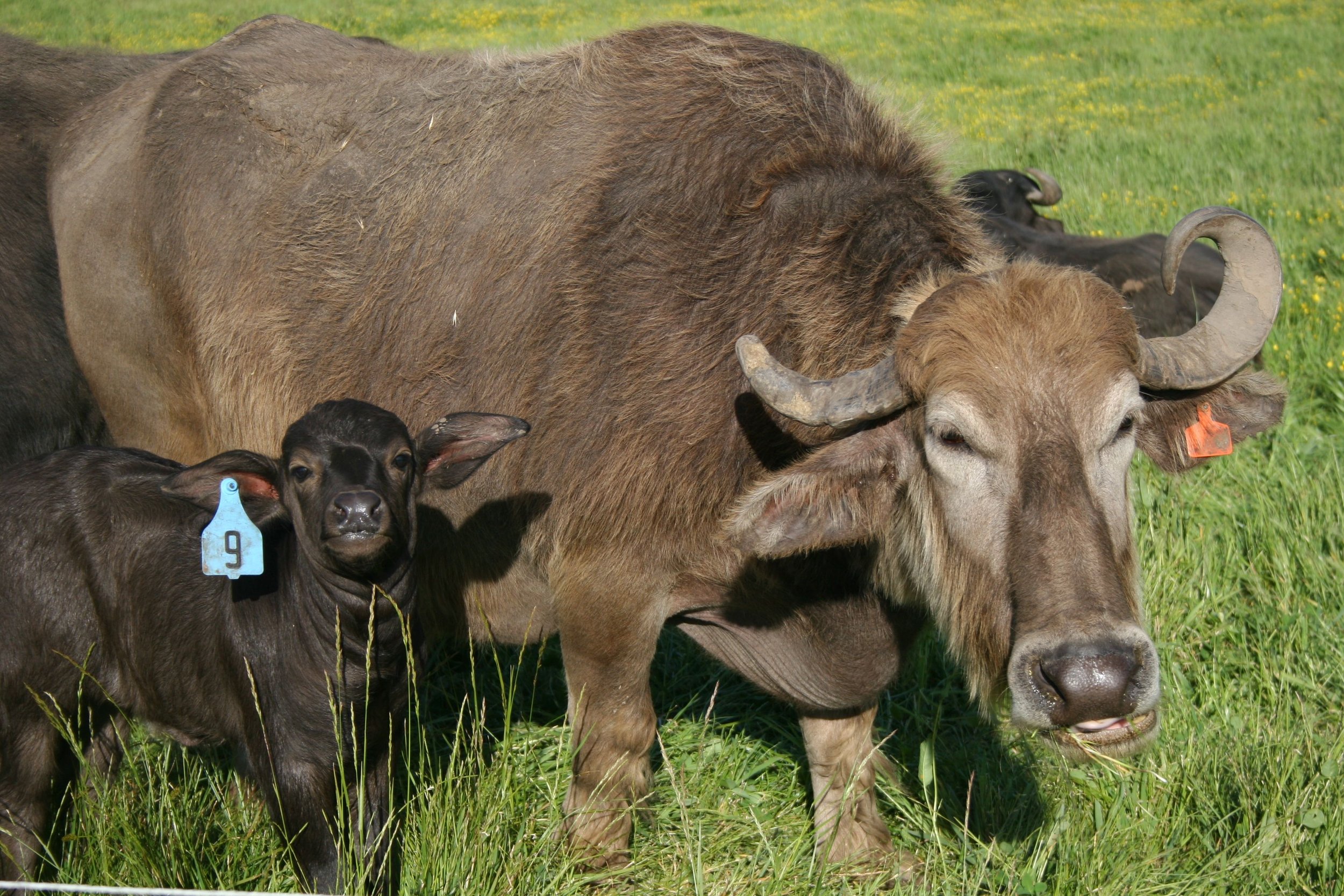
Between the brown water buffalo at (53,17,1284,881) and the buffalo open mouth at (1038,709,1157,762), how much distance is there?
13 mm

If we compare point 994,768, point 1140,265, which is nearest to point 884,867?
point 994,768

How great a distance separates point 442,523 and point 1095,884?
8.26 feet

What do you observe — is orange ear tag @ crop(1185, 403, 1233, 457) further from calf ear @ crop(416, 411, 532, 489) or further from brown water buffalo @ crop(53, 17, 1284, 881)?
calf ear @ crop(416, 411, 532, 489)

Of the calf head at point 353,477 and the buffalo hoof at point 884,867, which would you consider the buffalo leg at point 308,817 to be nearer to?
the calf head at point 353,477

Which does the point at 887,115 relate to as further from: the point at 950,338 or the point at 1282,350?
the point at 1282,350

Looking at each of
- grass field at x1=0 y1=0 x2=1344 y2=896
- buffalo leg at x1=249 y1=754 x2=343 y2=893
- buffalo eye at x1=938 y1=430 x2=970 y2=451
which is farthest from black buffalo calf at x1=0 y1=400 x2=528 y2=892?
buffalo eye at x1=938 y1=430 x2=970 y2=451

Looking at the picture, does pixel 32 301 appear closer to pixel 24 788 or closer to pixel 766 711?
pixel 24 788

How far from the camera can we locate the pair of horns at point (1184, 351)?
129 inches

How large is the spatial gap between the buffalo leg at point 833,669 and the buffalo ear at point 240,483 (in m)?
1.43

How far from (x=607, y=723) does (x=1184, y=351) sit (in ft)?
7.23

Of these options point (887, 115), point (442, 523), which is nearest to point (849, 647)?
point (442, 523)

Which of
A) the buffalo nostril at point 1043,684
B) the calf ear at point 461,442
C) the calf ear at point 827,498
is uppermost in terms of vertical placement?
the calf ear at point 461,442

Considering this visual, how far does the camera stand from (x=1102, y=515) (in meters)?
3.08

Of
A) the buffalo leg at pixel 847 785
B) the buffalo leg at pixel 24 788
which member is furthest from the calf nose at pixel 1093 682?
the buffalo leg at pixel 24 788
